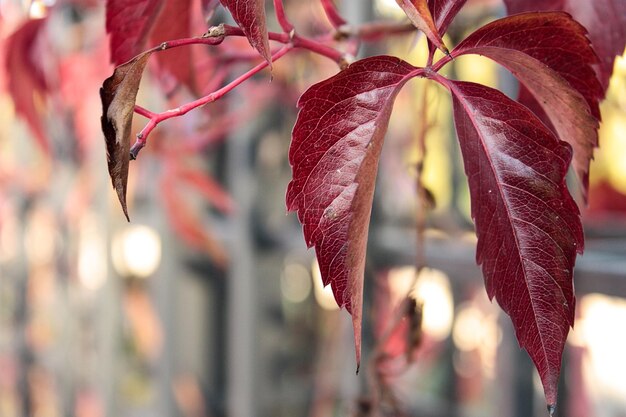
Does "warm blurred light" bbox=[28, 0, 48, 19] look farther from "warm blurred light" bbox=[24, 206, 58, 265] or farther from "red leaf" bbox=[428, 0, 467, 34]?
"warm blurred light" bbox=[24, 206, 58, 265]

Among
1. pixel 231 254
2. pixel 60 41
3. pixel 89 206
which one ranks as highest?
pixel 60 41

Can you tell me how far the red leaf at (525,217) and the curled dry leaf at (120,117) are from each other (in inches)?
3.9

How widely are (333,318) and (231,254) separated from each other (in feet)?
0.88

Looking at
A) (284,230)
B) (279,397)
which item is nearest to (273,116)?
(284,230)

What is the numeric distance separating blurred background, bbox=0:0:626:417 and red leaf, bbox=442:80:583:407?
0.49 meters

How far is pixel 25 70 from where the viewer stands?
0.48m

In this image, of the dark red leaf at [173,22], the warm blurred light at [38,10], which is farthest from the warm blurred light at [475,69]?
the dark red leaf at [173,22]

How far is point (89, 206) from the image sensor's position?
1692 millimetres

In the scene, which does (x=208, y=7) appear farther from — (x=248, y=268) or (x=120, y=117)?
(x=248, y=268)

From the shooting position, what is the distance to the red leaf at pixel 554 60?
0.23 metres

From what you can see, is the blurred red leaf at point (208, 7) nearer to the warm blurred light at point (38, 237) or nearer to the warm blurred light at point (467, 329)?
the warm blurred light at point (467, 329)

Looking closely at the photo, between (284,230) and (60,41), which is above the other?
(60,41)

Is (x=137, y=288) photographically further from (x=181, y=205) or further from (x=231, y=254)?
(x=181, y=205)

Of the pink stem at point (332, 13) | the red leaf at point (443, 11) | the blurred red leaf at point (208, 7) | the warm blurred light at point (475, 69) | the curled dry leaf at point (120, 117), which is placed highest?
the warm blurred light at point (475, 69)
